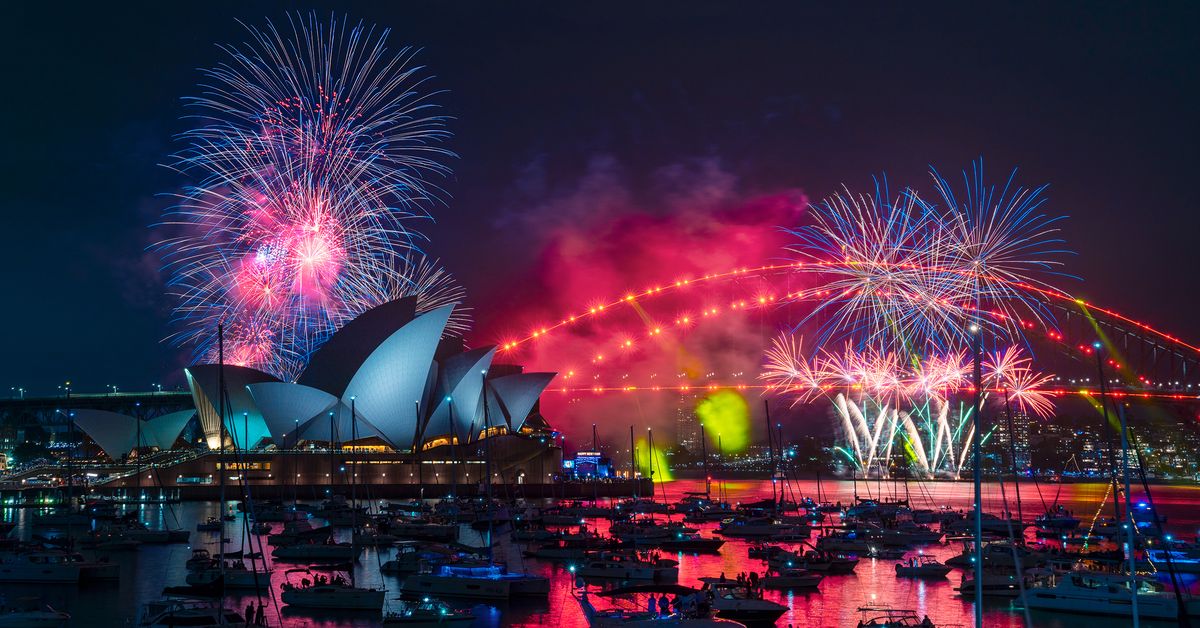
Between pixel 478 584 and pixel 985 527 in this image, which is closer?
pixel 478 584

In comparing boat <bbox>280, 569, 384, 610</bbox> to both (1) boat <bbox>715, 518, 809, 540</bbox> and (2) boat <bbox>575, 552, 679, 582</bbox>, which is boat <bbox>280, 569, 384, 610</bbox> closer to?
(2) boat <bbox>575, 552, 679, 582</bbox>

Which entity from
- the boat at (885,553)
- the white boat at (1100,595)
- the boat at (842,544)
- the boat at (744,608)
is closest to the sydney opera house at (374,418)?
the boat at (842,544)

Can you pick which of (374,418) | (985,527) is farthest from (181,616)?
(374,418)

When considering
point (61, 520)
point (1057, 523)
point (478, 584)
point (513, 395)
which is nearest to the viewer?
point (478, 584)

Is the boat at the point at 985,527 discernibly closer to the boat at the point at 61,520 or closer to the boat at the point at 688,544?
the boat at the point at 688,544

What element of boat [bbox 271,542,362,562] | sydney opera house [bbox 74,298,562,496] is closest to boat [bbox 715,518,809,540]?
boat [bbox 271,542,362,562]

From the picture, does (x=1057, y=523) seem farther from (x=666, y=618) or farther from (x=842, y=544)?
(x=666, y=618)
